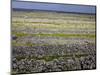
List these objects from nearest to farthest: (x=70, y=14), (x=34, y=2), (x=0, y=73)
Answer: (x=0, y=73)
(x=34, y=2)
(x=70, y=14)

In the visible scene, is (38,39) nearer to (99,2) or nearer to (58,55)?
(58,55)

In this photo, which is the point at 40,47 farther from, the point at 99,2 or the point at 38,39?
the point at 99,2

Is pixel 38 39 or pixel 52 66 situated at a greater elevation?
pixel 38 39

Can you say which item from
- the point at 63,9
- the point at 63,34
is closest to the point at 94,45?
the point at 63,34

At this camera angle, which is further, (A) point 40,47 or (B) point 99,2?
(B) point 99,2

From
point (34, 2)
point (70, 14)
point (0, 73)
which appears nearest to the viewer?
point (0, 73)

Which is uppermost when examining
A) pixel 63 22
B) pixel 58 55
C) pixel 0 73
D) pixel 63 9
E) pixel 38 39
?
pixel 63 9

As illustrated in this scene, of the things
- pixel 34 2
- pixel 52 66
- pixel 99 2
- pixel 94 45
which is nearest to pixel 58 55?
pixel 52 66
